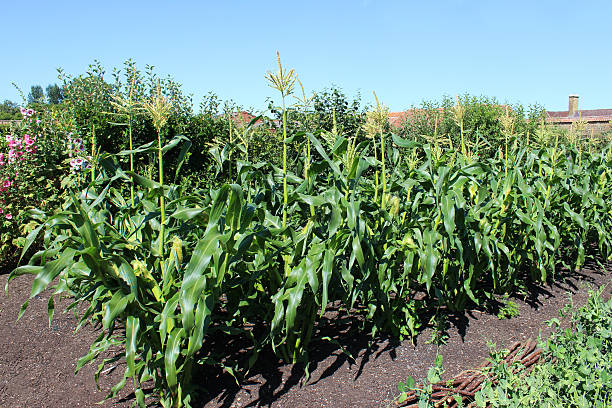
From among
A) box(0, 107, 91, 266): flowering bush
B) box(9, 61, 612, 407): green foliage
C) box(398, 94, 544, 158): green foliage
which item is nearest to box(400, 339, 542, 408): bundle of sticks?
box(9, 61, 612, 407): green foliage

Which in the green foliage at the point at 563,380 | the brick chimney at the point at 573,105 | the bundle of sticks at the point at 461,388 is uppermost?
the brick chimney at the point at 573,105

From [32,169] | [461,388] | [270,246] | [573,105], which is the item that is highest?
[573,105]

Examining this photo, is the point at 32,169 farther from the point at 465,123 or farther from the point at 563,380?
the point at 465,123

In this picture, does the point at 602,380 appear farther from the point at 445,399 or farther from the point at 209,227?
the point at 209,227

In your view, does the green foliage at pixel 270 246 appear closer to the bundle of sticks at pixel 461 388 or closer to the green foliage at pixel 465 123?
the bundle of sticks at pixel 461 388

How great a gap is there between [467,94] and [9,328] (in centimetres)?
1193

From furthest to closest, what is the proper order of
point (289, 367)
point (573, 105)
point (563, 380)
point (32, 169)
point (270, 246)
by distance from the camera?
point (573, 105), point (32, 169), point (289, 367), point (270, 246), point (563, 380)

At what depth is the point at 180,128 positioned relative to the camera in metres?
5.91

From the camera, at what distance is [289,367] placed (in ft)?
8.88

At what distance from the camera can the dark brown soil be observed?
248cm

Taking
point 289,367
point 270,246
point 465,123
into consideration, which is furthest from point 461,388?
point 465,123

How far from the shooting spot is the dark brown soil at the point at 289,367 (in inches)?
97.7

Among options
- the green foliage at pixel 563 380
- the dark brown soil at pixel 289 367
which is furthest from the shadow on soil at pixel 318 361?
the green foliage at pixel 563 380

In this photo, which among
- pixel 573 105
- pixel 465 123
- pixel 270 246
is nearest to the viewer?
pixel 270 246
